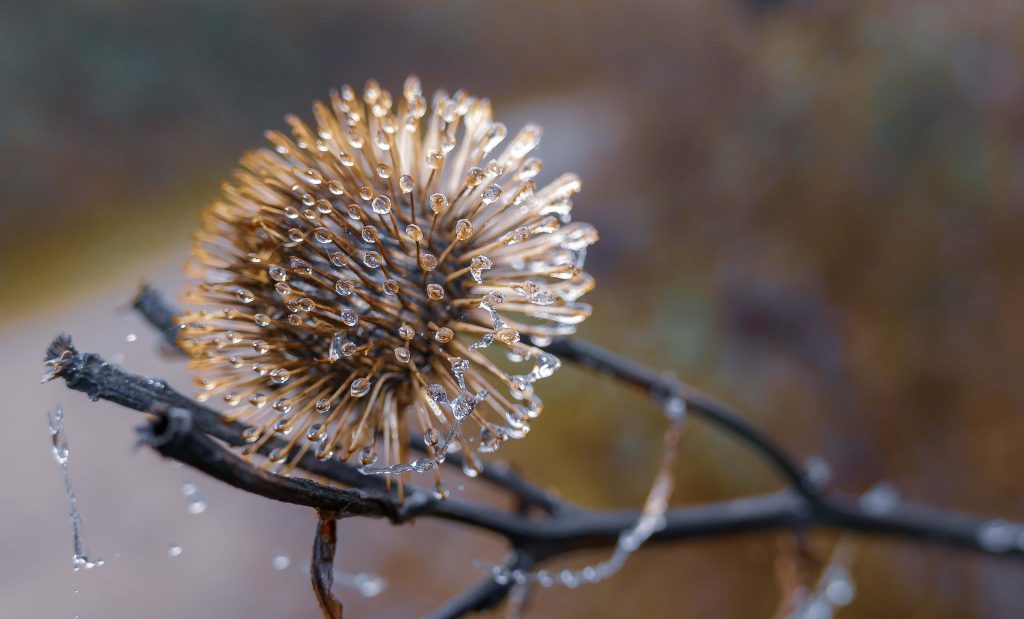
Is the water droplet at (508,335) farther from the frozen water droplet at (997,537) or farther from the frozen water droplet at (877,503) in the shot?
the frozen water droplet at (997,537)

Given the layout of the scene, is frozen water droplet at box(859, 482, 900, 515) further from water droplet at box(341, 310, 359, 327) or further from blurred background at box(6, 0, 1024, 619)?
water droplet at box(341, 310, 359, 327)

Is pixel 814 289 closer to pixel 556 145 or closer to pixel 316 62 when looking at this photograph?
pixel 556 145

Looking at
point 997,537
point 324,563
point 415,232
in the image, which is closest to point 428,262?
point 415,232

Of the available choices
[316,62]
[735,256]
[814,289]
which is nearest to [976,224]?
[814,289]

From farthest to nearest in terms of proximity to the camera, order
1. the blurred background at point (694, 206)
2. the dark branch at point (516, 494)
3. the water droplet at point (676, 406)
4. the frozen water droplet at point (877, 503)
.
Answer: the blurred background at point (694, 206), the frozen water droplet at point (877, 503), the water droplet at point (676, 406), the dark branch at point (516, 494)

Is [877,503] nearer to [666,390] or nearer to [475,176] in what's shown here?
[666,390]

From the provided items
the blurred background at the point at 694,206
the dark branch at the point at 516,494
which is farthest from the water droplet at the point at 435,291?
the blurred background at the point at 694,206

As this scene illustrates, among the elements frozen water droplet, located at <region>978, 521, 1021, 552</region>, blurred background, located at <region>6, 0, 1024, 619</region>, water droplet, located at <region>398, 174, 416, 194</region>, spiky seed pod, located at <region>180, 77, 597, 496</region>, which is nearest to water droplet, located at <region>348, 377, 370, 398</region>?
spiky seed pod, located at <region>180, 77, 597, 496</region>
